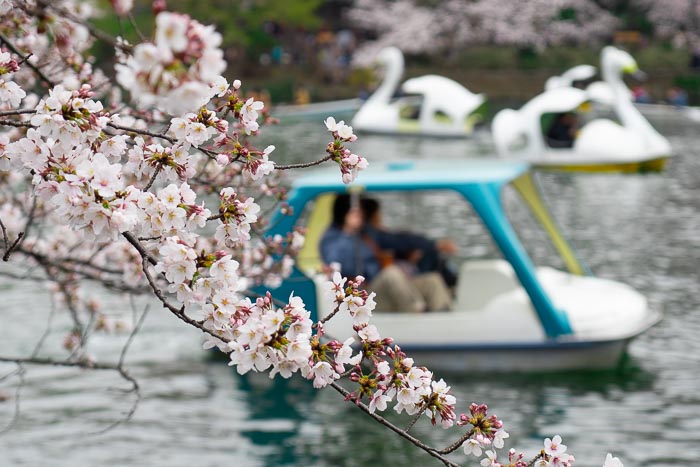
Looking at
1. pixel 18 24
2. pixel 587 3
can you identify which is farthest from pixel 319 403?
pixel 587 3

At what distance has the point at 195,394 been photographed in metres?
9.53

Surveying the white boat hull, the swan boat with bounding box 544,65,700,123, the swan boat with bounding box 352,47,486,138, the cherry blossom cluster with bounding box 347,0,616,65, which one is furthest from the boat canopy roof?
the cherry blossom cluster with bounding box 347,0,616,65

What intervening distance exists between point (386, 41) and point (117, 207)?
180ft

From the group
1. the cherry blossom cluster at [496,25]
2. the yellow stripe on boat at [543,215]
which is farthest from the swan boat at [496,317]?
the cherry blossom cluster at [496,25]

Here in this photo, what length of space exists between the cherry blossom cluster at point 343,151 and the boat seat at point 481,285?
666 centimetres

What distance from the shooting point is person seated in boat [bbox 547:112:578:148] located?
26.8 meters

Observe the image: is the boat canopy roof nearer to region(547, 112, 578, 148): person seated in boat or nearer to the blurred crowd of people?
region(547, 112, 578, 148): person seated in boat

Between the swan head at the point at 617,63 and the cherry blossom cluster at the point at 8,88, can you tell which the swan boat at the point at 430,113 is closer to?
the swan head at the point at 617,63

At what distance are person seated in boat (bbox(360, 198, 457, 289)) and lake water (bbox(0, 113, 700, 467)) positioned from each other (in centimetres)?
102

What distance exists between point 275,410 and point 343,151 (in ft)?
19.2

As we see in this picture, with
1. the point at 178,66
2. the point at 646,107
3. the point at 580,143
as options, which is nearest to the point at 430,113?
the point at 580,143

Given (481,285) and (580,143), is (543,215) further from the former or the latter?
(580,143)

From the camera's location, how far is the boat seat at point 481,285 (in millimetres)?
10102

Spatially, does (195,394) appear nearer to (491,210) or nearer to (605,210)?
(491,210)
